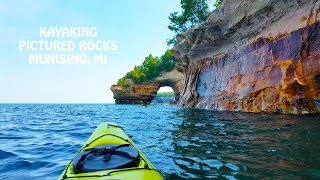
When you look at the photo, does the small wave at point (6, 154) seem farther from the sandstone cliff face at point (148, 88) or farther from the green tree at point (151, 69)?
the green tree at point (151, 69)

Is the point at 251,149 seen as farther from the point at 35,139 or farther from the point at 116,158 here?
the point at 35,139

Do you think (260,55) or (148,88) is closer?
(260,55)

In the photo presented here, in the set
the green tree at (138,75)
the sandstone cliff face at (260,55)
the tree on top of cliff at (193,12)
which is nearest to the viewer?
the sandstone cliff face at (260,55)

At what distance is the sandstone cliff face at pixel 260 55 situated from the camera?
16.3 metres

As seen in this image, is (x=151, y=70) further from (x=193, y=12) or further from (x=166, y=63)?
(x=193, y=12)

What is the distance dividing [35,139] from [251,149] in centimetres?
834

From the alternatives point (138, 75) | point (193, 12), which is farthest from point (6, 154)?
point (138, 75)

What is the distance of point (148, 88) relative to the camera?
66.0 metres

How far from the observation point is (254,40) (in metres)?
22.2

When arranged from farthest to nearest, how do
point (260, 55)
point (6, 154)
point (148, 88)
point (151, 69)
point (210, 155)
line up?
point (151, 69)
point (148, 88)
point (260, 55)
point (6, 154)
point (210, 155)

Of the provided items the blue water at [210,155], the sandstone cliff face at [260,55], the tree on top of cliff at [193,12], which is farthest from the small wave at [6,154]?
the tree on top of cliff at [193,12]

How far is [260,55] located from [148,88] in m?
46.2

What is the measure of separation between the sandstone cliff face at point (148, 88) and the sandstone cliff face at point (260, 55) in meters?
29.7

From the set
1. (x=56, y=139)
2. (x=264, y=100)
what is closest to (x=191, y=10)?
(x=264, y=100)
